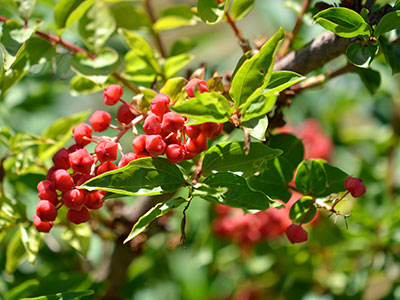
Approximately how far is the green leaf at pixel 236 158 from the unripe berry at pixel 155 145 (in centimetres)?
7

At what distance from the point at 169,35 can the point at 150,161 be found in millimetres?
3602

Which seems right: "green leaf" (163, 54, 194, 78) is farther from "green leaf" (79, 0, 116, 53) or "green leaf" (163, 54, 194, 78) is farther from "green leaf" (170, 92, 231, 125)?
"green leaf" (170, 92, 231, 125)

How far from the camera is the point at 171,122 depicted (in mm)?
672

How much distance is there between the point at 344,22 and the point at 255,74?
148 millimetres

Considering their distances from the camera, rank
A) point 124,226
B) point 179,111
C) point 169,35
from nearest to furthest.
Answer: point 179,111 → point 124,226 → point 169,35

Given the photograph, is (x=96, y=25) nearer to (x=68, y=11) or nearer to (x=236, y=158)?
(x=68, y=11)

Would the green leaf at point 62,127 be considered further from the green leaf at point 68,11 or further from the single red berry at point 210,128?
the single red berry at point 210,128

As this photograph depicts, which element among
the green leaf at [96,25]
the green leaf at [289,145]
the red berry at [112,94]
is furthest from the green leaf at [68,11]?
the green leaf at [289,145]

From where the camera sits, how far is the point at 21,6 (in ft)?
2.93

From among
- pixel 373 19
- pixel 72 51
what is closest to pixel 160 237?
pixel 72 51

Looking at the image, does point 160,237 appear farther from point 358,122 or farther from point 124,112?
point 358,122

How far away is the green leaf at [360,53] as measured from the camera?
2.43ft

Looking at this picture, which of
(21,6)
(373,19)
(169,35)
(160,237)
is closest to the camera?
(373,19)

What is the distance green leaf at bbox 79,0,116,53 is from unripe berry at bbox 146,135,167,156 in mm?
348
